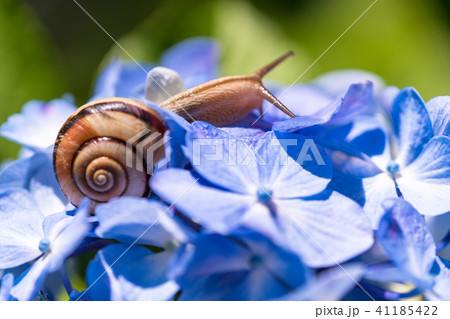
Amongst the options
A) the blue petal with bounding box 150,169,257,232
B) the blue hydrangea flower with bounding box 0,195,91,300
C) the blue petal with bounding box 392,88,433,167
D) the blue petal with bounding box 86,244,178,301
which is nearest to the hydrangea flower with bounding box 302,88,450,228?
the blue petal with bounding box 392,88,433,167

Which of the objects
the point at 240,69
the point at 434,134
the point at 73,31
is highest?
the point at 73,31

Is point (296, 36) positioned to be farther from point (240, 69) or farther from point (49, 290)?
point (49, 290)

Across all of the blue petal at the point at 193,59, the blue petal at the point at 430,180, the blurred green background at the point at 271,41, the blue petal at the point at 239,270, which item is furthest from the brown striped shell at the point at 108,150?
the blurred green background at the point at 271,41

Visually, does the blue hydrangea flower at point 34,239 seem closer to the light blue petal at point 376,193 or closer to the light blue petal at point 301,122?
the light blue petal at point 301,122

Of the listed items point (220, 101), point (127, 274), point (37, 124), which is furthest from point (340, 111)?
point (37, 124)

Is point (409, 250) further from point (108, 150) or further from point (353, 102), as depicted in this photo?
point (108, 150)
